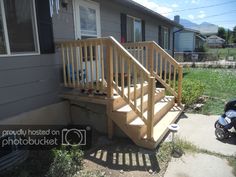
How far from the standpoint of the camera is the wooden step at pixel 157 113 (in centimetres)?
332

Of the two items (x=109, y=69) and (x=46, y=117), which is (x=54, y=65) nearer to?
(x=46, y=117)

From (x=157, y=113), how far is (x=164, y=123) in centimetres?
24

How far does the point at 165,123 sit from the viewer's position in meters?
4.01

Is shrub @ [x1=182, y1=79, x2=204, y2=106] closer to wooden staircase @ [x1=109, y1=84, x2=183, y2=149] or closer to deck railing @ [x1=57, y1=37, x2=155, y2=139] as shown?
wooden staircase @ [x1=109, y1=84, x2=183, y2=149]

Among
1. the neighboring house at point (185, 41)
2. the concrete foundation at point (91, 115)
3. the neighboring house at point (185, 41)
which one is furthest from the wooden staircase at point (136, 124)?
the neighboring house at point (185, 41)

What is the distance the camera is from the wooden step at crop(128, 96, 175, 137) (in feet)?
10.9

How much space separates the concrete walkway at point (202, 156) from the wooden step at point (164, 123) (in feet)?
0.78

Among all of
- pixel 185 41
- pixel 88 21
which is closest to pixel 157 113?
pixel 88 21

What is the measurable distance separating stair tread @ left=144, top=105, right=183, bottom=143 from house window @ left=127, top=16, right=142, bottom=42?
3383 mm

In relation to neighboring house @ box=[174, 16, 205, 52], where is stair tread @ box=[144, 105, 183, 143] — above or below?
below

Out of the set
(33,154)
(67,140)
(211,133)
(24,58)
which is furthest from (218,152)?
(24,58)

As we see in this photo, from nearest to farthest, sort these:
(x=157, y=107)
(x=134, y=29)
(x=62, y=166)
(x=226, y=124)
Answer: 1. (x=62, y=166)
2. (x=226, y=124)
3. (x=157, y=107)
4. (x=134, y=29)

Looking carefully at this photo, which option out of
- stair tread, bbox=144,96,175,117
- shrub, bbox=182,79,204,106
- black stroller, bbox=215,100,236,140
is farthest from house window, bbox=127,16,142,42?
black stroller, bbox=215,100,236,140

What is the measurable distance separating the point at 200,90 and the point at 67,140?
13.3ft
